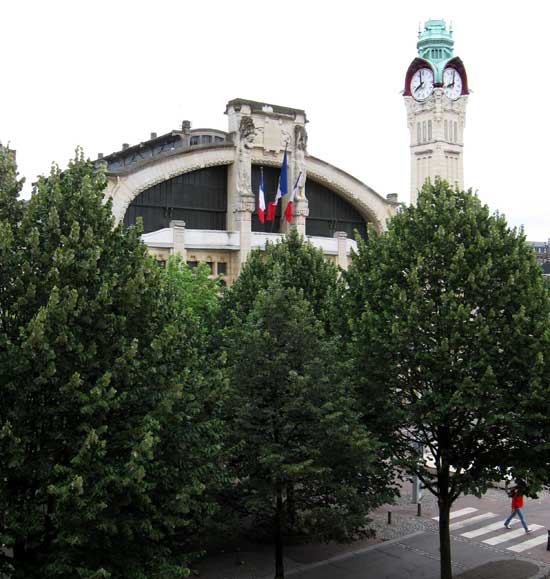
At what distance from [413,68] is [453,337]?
219 ft

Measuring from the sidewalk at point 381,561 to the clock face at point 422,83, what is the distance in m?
61.0

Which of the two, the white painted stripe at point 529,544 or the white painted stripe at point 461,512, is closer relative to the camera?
the white painted stripe at point 529,544

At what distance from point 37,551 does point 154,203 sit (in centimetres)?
3742

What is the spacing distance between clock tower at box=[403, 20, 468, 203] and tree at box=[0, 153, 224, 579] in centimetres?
6639

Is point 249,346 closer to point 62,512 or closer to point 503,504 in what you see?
point 62,512

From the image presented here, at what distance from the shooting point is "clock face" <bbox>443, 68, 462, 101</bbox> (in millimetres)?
81625

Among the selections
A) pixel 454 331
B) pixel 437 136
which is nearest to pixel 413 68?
pixel 437 136

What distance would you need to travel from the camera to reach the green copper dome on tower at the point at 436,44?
82.6 m

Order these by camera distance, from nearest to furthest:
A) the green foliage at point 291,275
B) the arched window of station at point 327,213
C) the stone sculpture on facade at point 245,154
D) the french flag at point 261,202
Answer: the green foliage at point 291,275, the french flag at point 261,202, the stone sculpture on facade at point 245,154, the arched window of station at point 327,213

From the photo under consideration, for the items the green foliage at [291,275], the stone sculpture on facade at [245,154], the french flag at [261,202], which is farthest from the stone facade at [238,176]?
the green foliage at [291,275]

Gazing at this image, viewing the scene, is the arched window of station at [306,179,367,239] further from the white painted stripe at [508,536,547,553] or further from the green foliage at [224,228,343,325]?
the white painted stripe at [508,536,547,553]

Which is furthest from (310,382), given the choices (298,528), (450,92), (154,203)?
(450,92)

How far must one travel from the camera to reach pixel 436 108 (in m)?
80.6

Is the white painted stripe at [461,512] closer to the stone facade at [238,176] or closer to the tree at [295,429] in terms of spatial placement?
the tree at [295,429]
